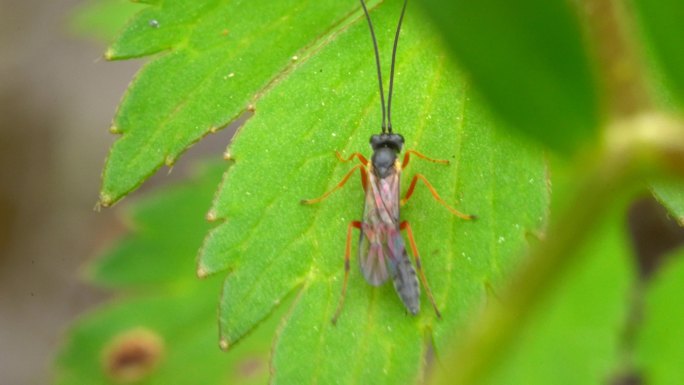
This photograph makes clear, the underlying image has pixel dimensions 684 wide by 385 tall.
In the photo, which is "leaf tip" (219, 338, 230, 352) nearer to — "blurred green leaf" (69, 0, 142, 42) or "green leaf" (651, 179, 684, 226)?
"green leaf" (651, 179, 684, 226)

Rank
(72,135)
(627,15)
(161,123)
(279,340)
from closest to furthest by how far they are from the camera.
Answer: (627,15) → (279,340) → (161,123) → (72,135)

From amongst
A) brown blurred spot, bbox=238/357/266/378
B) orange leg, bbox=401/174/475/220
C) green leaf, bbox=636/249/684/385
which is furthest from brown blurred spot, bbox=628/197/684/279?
brown blurred spot, bbox=238/357/266/378

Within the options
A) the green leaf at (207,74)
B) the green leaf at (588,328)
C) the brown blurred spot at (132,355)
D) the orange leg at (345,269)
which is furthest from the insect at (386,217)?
the brown blurred spot at (132,355)

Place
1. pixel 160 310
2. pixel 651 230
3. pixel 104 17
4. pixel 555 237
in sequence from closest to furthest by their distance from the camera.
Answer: pixel 555 237 → pixel 651 230 → pixel 160 310 → pixel 104 17

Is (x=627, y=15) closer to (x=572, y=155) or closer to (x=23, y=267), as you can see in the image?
(x=572, y=155)

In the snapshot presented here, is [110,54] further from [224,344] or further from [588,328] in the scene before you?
[588,328]

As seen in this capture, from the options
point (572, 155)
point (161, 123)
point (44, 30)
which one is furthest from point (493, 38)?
point (44, 30)

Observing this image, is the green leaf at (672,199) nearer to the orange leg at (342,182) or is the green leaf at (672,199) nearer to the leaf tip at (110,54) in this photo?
the orange leg at (342,182)

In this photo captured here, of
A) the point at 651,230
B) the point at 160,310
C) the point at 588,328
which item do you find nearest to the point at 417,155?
the point at 588,328
